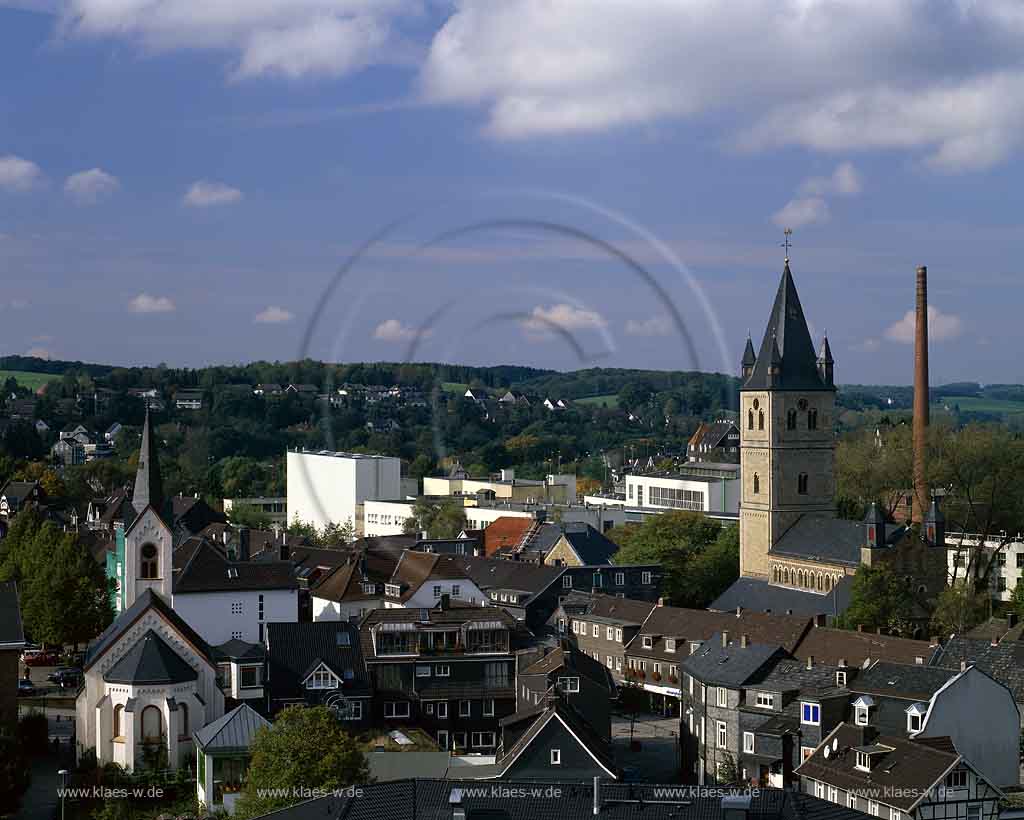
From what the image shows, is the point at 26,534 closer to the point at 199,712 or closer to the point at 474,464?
the point at 199,712

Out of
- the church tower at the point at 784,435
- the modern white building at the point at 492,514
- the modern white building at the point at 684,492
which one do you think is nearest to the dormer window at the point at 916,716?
the church tower at the point at 784,435

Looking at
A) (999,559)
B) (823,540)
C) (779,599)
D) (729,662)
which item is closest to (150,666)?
(729,662)

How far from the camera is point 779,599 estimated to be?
78188mm

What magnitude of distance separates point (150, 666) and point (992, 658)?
2834cm

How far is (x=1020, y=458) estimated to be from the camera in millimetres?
100750

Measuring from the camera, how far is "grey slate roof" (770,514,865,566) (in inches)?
3019

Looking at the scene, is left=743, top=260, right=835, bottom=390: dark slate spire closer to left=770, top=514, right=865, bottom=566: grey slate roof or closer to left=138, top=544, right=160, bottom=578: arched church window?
left=770, top=514, right=865, bottom=566: grey slate roof

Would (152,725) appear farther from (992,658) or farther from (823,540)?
(823,540)

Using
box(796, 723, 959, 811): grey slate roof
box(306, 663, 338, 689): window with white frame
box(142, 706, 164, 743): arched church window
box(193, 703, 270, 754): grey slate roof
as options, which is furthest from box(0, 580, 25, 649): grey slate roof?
box(796, 723, 959, 811): grey slate roof

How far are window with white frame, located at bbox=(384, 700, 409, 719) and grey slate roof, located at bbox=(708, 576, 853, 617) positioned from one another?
23014 mm

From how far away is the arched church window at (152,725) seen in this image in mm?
53406

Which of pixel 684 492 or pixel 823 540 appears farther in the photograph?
pixel 684 492

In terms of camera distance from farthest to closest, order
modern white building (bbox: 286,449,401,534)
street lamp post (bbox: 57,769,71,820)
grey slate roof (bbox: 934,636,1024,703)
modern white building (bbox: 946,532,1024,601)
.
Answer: modern white building (bbox: 286,449,401,534), modern white building (bbox: 946,532,1024,601), grey slate roof (bbox: 934,636,1024,703), street lamp post (bbox: 57,769,71,820)

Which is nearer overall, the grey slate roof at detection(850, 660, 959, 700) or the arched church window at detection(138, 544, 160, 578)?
the grey slate roof at detection(850, 660, 959, 700)
